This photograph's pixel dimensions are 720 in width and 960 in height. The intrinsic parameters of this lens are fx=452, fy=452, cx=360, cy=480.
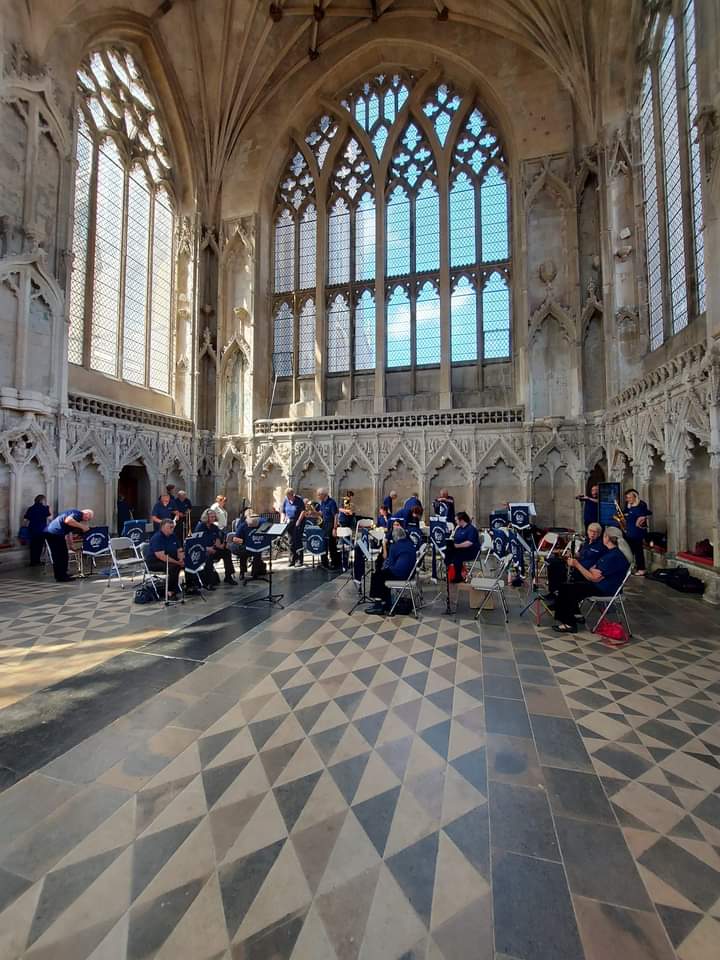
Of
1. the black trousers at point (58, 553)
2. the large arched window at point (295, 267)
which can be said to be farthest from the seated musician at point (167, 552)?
the large arched window at point (295, 267)

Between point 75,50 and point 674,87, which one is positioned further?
point 75,50

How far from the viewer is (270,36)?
16.5 metres

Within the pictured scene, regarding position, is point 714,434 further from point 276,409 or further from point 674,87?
point 276,409

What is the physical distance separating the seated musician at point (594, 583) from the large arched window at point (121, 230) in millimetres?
13547

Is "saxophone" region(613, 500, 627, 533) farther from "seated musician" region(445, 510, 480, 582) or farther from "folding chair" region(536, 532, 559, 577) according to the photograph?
"seated musician" region(445, 510, 480, 582)

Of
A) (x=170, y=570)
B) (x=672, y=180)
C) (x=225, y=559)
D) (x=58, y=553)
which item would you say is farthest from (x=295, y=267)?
(x=170, y=570)

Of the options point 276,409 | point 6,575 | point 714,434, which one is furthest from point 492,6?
point 6,575

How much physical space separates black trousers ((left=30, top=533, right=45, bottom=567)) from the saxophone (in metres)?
12.5

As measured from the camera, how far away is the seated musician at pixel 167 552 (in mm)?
7102

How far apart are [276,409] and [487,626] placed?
13.3 m

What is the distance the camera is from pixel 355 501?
16.0 metres

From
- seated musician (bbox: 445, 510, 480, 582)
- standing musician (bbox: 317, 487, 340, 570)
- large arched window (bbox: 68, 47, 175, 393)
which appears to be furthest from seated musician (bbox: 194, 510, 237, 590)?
large arched window (bbox: 68, 47, 175, 393)

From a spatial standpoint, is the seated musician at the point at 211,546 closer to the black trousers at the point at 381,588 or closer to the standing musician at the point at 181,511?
the standing musician at the point at 181,511

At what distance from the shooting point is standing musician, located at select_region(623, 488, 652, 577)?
880 centimetres
